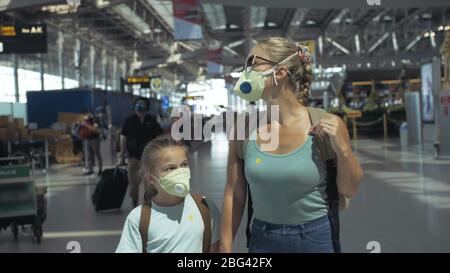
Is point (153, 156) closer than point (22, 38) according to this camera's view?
Yes

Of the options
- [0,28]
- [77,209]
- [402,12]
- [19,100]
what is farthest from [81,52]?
[77,209]

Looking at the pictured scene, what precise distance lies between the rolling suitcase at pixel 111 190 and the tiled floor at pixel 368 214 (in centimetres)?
16

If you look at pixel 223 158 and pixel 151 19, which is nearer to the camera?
pixel 223 158

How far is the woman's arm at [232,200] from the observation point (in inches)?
88.7

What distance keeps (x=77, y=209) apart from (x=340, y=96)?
2649cm

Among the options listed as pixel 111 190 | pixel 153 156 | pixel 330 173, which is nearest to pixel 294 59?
pixel 330 173

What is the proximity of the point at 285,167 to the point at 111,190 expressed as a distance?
7.01 m

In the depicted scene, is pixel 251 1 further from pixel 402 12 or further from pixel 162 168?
pixel 402 12

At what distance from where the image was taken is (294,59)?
2.19 meters

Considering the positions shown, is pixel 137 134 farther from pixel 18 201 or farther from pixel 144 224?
pixel 144 224

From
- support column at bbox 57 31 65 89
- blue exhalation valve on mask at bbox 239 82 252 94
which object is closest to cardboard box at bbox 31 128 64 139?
support column at bbox 57 31 65 89

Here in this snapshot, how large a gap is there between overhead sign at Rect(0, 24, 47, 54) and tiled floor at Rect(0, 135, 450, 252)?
10.3 ft

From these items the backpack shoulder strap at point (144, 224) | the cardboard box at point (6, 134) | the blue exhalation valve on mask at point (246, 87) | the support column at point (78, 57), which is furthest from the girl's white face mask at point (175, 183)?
the support column at point (78, 57)

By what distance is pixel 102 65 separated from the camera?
46.2m
